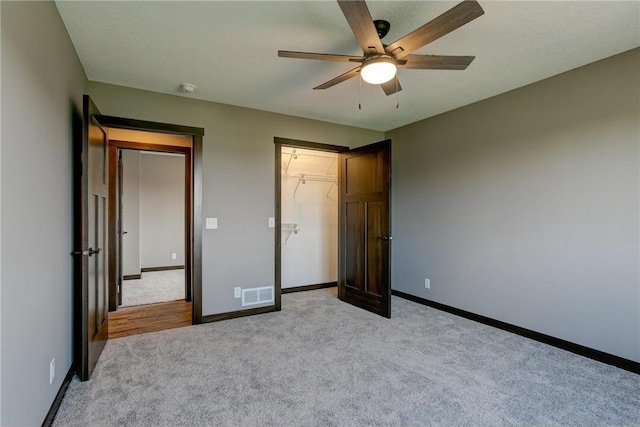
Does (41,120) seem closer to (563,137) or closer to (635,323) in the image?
(563,137)

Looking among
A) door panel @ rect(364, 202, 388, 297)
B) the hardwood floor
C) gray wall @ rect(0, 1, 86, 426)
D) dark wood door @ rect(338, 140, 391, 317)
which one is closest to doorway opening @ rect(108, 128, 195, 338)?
the hardwood floor

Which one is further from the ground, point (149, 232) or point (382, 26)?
point (382, 26)

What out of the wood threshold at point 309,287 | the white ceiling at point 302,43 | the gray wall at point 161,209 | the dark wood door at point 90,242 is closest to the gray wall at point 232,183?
the white ceiling at point 302,43

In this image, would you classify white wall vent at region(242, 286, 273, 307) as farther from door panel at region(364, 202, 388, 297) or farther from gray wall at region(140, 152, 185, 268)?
gray wall at region(140, 152, 185, 268)

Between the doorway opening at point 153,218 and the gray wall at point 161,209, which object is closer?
the doorway opening at point 153,218

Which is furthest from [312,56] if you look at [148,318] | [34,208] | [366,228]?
[148,318]

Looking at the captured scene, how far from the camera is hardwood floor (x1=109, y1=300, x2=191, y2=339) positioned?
11.1 feet

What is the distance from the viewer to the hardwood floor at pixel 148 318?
3.37 meters

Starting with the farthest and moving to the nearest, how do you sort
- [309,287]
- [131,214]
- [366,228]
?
1. [131,214]
2. [309,287]
3. [366,228]

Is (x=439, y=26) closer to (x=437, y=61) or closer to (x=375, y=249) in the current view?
(x=437, y=61)

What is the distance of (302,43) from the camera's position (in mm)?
2418

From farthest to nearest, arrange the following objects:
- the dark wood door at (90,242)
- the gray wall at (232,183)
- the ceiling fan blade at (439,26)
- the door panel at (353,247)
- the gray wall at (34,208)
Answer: the door panel at (353,247) → the gray wall at (232,183) → the dark wood door at (90,242) → the ceiling fan blade at (439,26) → the gray wall at (34,208)

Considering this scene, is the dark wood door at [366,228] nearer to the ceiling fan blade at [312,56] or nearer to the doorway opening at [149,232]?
the ceiling fan blade at [312,56]

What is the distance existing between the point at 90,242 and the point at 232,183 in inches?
64.8
